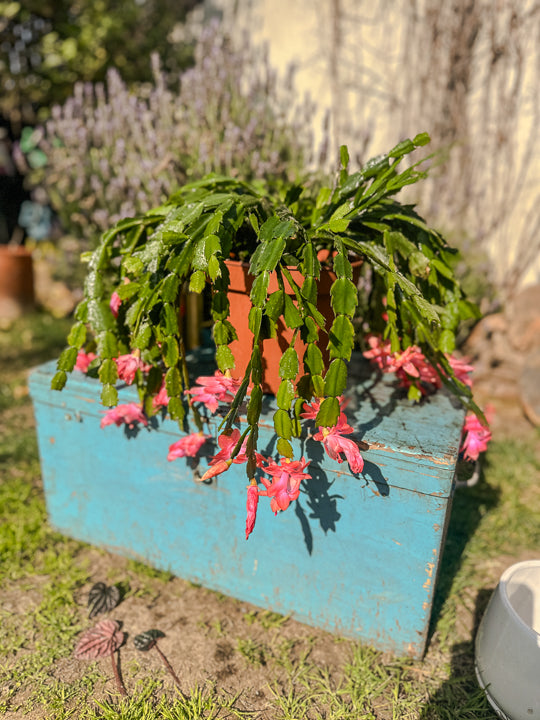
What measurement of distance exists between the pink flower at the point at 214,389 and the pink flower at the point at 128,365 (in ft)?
0.58

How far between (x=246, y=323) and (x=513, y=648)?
1083 millimetres

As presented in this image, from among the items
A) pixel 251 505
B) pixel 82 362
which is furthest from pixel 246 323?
pixel 82 362

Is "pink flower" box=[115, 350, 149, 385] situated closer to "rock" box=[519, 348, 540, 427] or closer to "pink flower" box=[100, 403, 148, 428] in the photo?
"pink flower" box=[100, 403, 148, 428]

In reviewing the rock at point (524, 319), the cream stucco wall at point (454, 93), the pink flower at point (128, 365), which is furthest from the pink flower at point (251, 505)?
the cream stucco wall at point (454, 93)

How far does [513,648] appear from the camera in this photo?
1333 mm

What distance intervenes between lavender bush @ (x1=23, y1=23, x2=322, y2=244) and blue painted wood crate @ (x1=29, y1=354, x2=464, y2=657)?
1347 millimetres

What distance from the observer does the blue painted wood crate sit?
146 cm

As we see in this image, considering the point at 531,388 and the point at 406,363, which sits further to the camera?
the point at 531,388

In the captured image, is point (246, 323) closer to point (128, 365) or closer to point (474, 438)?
point (128, 365)

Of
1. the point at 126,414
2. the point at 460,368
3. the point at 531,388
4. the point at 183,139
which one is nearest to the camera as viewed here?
the point at 126,414

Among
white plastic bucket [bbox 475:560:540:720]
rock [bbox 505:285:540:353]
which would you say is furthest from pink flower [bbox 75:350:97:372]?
rock [bbox 505:285:540:353]

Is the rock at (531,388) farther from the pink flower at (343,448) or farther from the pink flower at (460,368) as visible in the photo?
the pink flower at (343,448)

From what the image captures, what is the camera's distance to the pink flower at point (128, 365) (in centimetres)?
156

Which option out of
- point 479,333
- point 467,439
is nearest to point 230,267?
point 467,439
